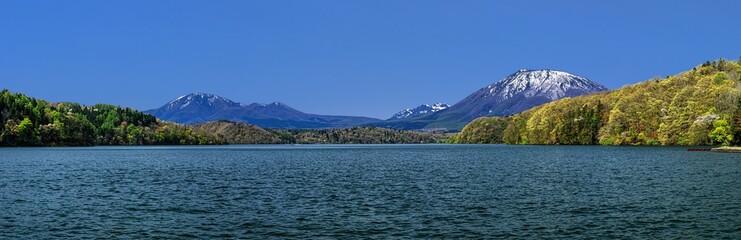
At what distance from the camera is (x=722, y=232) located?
134ft

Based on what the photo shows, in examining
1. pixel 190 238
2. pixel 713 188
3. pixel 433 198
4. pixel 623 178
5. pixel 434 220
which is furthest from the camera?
pixel 623 178

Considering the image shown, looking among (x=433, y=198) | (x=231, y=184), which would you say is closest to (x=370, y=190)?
(x=433, y=198)

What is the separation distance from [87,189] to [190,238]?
38.6m

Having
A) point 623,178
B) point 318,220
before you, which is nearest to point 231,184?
point 318,220

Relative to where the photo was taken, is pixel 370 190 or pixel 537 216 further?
pixel 370 190

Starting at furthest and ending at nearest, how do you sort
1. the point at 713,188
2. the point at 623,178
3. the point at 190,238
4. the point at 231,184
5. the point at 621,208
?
the point at 623,178
the point at 231,184
the point at 713,188
the point at 621,208
the point at 190,238

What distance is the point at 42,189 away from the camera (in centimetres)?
7231

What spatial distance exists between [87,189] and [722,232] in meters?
64.0

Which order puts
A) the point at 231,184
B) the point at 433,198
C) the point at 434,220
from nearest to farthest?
Result: the point at 434,220 < the point at 433,198 < the point at 231,184

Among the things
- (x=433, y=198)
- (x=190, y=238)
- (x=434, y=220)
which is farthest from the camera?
(x=433, y=198)

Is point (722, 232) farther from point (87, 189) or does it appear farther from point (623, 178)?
point (87, 189)

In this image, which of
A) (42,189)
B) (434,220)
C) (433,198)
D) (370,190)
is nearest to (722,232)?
(434,220)

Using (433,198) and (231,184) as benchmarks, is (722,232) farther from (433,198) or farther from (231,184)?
(231,184)

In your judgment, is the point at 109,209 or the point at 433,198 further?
the point at 433,198
